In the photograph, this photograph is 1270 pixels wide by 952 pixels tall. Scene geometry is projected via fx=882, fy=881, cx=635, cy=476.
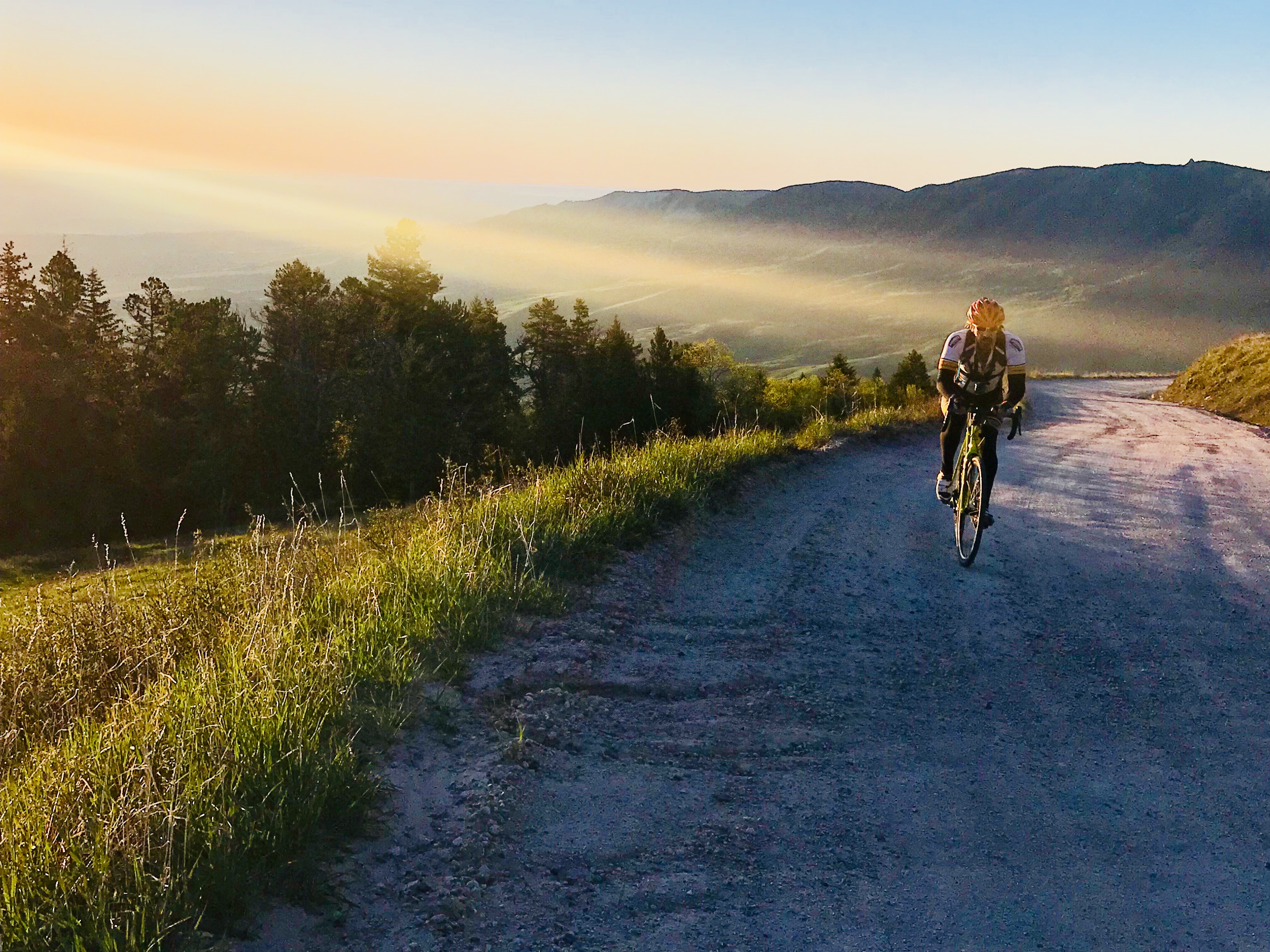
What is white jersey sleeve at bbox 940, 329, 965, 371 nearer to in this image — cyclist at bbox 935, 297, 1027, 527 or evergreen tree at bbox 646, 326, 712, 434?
cyclist at bbox 935, 297, 1027, 527

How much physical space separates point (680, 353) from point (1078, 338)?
5980 inches

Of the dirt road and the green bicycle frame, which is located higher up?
the green bicycle frame

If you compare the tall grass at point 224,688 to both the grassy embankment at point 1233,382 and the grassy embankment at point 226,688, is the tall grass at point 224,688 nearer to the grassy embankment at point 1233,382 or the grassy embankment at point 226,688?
the grassy embankment at point 226,688

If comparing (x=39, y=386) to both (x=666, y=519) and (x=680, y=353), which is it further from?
(x=666, y=519)

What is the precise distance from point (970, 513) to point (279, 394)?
52521mm

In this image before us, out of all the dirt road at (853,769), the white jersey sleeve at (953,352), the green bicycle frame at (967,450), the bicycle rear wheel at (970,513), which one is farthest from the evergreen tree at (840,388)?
the dirt road at (853,769)

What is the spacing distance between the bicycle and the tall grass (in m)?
3.35

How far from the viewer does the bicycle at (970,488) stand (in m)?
8.68

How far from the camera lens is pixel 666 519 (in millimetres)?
8867

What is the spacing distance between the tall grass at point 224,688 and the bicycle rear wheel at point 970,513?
3.33 meters

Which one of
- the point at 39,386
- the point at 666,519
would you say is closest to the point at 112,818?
the point at 666,519

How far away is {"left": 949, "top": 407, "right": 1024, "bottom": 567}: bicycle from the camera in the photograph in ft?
28.5

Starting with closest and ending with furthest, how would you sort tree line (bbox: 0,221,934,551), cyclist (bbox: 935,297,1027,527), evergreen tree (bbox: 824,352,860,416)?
cyclist (bbox: 935,297,1027,527)
evergreen tree (bbox: 824,352,860,416)
tree line (bbox: 0,221,934,551)

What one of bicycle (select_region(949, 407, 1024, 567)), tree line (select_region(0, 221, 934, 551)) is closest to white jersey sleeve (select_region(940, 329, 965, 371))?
bicycle (select_region(949, 407, 1024, 567))
